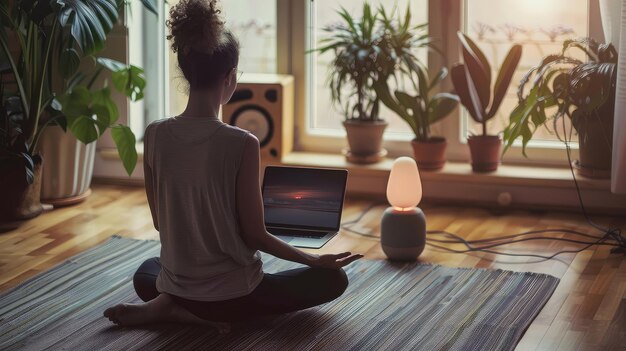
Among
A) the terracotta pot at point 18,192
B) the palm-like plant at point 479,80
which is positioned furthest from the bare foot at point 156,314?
the palm-like plant at point 479,80

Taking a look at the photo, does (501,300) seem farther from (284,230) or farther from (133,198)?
(133,198)

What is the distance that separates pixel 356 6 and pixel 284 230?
5.97ft

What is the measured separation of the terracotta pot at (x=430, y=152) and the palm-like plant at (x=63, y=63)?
4.19 feet

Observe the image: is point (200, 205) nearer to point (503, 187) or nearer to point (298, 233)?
point (298, 233)

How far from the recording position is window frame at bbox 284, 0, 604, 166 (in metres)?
4.48

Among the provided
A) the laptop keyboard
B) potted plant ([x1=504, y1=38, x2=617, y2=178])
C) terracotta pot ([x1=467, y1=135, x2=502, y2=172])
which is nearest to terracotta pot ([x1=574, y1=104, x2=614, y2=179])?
potted plant ([x1=504, y1=38, x2=617, y2=178])

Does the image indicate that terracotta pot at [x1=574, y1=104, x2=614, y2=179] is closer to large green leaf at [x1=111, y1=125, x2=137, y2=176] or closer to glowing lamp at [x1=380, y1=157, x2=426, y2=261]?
glowing lamp at [x1=380, y1=157, x2=426, y2=261]

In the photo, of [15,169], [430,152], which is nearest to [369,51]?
[430,152]

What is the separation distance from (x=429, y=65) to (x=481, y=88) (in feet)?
1.44

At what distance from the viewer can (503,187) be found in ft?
14.3

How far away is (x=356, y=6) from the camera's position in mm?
4660

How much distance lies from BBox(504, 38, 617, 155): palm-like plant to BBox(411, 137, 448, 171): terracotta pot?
1.50 ft

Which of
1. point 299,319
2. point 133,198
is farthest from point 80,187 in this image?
point 299,319

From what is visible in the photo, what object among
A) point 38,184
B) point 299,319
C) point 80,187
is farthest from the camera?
point 80,187
